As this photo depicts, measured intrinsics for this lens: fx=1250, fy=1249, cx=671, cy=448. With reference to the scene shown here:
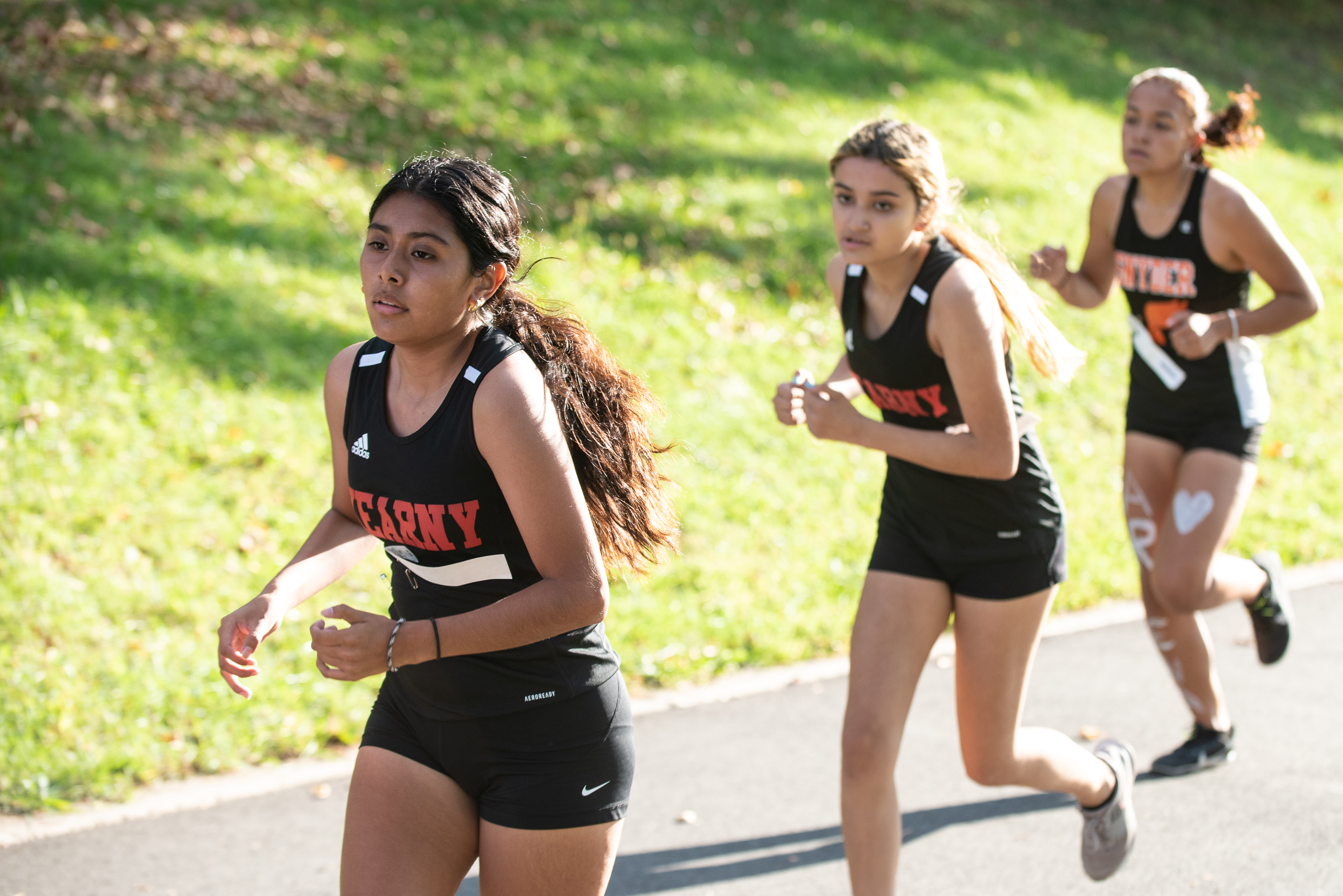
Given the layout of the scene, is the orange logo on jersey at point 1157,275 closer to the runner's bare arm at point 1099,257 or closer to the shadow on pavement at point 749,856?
the runner's bare arm at point 1099,257

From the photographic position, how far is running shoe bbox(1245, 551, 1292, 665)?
16.7ft

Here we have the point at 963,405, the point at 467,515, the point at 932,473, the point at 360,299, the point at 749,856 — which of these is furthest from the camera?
the point at 360,299

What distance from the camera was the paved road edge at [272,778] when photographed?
418cm

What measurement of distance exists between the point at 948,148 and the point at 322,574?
10758 mm

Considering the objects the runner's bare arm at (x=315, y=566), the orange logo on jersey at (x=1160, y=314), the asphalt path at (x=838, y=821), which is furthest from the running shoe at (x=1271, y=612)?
the runner's bare arm at (x=315, y=566)

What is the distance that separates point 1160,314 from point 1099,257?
35 centimetres

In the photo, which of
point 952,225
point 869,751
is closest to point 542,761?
point 869,751

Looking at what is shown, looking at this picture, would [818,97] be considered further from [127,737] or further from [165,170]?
[127,737]

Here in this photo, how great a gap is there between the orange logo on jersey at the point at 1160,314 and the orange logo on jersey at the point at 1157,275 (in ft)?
0.10

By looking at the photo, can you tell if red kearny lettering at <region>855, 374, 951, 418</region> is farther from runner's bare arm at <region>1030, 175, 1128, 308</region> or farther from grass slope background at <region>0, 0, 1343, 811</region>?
runner's bare arm at <region>1030, 175, 1128, 308</region>

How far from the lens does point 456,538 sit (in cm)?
249

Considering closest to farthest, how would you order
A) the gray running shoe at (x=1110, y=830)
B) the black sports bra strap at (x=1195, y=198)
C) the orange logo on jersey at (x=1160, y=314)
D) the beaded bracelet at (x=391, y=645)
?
the beaded bracelet at (x=391, y=645) → the gray running shoe at (x=1110, y=830) → the black sports bra strap at (x=1195, y=198) → the orange logo on jersey at (x=1160, y=314)

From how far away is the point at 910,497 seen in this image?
3588 mm

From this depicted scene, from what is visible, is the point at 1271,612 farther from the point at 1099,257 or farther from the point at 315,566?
the point at 315,566
